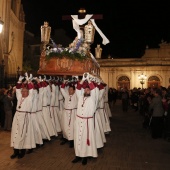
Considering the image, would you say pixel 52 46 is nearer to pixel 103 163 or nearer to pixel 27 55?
pixel 103 163


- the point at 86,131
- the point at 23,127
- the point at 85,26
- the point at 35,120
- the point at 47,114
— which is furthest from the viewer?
the point at 47,114

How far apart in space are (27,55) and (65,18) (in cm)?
3134

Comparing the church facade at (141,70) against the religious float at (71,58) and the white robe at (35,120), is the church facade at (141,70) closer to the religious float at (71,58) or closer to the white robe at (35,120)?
the religious float at (71,58)

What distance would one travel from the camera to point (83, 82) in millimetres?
7273

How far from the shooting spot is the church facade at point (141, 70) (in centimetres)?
4097

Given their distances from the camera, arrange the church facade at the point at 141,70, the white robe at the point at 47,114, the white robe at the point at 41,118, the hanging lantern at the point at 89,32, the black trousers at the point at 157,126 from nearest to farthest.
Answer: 1. the white robe at the point at 41,118
2. the hanging lantern at the point at 89,32
3. the white robe at the point at 47,114
4. the black trousers at the point at 157,126
5. the church facade at the point at 141,70

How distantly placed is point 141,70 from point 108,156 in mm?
35633

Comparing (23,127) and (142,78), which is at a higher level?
(142,78)

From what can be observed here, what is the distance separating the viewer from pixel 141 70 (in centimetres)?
4181

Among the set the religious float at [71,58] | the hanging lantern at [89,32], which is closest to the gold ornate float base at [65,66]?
the religious float at [71,58]

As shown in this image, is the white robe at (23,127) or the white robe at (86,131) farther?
the white robe at (23,127)

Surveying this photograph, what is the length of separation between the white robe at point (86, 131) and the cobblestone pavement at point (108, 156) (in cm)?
38

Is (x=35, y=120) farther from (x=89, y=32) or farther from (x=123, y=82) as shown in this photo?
(x=123, y=82)

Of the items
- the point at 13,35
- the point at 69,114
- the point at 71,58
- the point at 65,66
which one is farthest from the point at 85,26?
the point at 13,35
